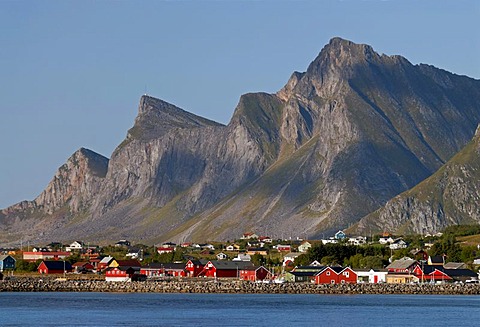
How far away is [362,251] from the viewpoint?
174 meters

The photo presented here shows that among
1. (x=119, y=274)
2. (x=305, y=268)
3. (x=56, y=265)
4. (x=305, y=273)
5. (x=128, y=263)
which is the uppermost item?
(x=56, y=265)

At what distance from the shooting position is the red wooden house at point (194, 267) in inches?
6624

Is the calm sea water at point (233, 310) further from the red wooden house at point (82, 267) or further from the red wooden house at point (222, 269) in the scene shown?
the red wooden house at point (82, 267)

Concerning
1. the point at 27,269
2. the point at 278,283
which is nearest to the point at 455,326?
the point at 278,283

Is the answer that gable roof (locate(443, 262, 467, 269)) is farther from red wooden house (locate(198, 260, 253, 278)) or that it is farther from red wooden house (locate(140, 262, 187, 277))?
red wooden house (locate(140, 262, 187, 277))

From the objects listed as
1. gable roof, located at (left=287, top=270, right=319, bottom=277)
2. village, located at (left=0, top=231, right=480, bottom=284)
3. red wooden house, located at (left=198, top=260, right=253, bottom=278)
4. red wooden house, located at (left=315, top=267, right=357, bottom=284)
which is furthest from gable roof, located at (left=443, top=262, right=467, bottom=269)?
red wooden house, located at (left=198, top=260, right=253, bottom=278)

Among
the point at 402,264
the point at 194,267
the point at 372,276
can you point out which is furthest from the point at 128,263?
the point at 402,264

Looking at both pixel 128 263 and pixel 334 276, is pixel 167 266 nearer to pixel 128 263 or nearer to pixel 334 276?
pixel 128 263

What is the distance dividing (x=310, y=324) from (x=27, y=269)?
93810mm

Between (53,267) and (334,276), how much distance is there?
44.3m

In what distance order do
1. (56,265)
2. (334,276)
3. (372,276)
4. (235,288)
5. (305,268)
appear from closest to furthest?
1. (235,288)
2. (334,276)
3. (372,276)
4. (305,268)
5. (56,265)

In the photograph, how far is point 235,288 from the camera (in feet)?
459

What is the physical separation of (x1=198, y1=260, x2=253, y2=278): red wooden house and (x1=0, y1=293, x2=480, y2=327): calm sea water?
1205 inches

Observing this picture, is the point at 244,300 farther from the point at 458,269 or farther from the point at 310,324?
the point at 458,269
